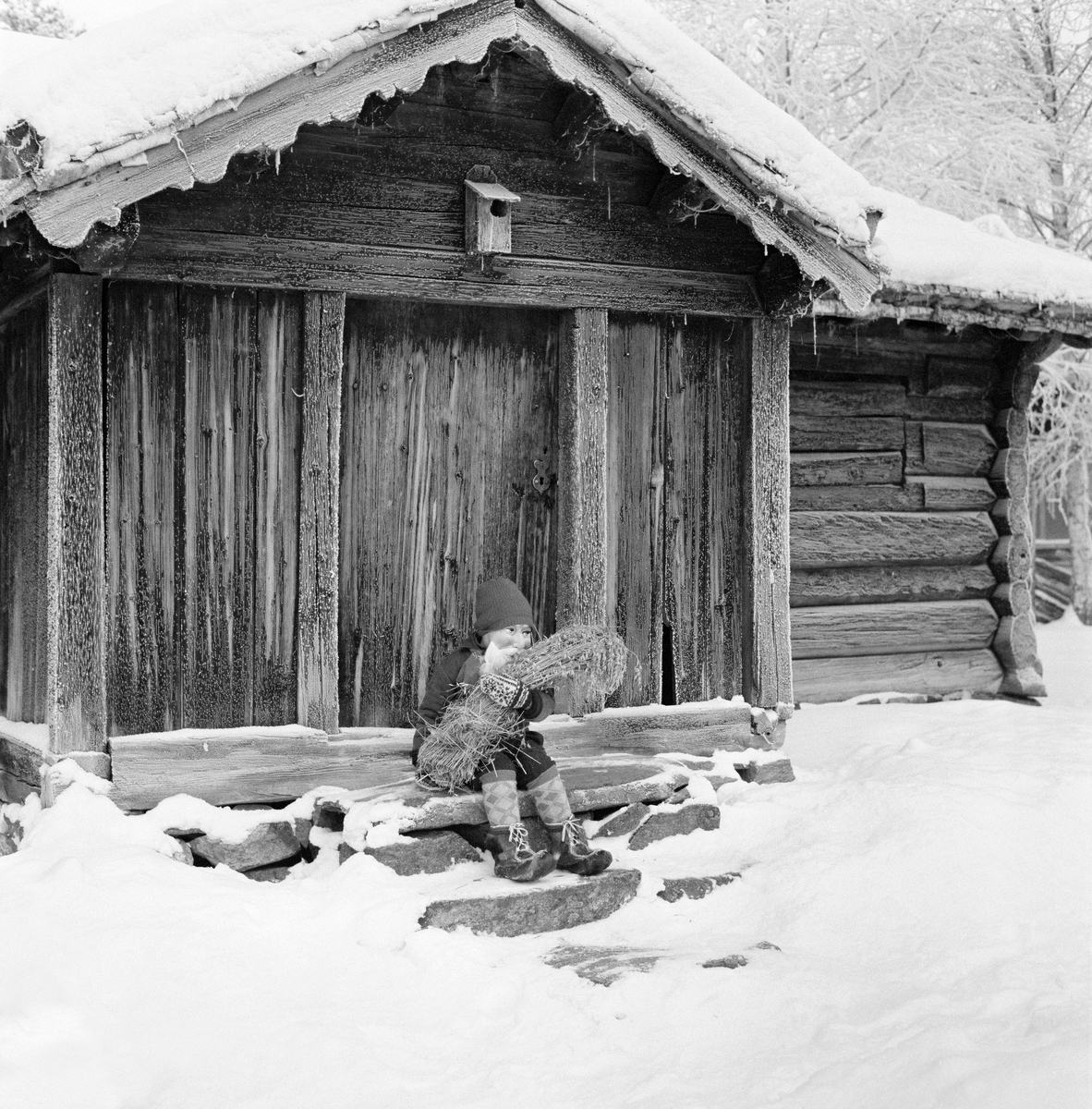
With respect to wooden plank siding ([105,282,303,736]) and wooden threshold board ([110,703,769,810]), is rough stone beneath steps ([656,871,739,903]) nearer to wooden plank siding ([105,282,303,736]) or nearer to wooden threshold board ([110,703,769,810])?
wooden threshold board ([110,703,769,810])

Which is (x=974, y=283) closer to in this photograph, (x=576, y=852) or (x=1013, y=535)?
(x=1013, y=535)

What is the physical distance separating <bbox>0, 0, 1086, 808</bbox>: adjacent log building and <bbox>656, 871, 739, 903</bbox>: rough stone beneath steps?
1.07 metres

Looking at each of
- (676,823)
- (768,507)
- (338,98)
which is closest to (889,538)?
A: (768,507)

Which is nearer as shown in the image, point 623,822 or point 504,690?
point 504,690

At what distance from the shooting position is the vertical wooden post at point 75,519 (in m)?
4.88

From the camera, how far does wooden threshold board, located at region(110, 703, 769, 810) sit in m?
5.04

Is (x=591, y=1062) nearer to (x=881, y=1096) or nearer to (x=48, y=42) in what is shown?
(x=881, y=1096)

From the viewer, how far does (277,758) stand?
17.3 ft

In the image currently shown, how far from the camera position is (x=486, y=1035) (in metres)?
3.80

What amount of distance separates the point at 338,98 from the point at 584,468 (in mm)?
1991

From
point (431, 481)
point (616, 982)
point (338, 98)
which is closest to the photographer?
point (616, 982)

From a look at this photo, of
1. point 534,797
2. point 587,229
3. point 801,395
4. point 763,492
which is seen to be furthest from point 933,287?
point 534,797

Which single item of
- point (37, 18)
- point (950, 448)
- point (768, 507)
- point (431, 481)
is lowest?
point (768, 507)

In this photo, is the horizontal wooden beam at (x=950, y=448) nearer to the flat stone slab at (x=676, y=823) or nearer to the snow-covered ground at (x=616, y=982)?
the snow-covered ground at (x=616, y=982)
